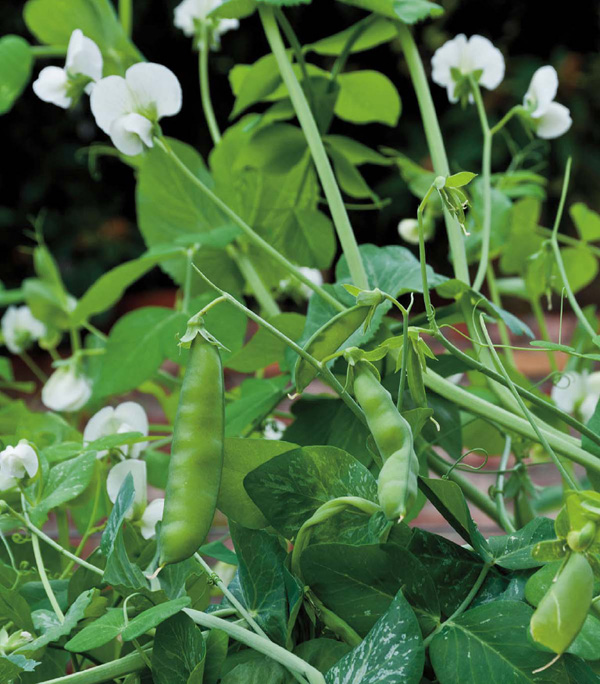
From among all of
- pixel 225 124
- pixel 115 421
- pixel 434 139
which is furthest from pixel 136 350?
pixel 225 124

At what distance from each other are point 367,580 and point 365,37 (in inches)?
13.0

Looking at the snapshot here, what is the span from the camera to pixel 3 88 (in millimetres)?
522

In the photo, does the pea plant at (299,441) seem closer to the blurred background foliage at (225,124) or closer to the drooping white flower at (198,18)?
the drooping white flower at (198,18)

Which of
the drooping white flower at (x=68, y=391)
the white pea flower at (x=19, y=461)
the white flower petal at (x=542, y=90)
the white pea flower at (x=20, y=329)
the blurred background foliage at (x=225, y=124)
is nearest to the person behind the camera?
the white pea flower at (x=19, y=461)

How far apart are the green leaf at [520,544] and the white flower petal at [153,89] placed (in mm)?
208

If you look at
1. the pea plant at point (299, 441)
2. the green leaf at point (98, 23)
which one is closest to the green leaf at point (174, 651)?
the pea plant at point (299, 441)

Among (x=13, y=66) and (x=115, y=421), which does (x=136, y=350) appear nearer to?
(x=115, y=421)

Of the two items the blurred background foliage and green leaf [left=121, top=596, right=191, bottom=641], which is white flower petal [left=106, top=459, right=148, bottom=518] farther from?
the blurred background foliage

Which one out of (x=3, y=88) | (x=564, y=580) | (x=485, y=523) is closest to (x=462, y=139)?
(x=485, y=523)

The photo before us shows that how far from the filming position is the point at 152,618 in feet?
0.68

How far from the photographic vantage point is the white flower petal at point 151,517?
0.31m

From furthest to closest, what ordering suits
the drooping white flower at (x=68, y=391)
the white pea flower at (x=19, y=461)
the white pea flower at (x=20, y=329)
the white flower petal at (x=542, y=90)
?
the white pea flower at (x=20, y=329) < the drooping white flower at (x=68, y=391) < the white flower petal at (x=542, y=90) < the white pea flower at (x=19, y=461)

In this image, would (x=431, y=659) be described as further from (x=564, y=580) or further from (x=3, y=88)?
(x=3, y=88)

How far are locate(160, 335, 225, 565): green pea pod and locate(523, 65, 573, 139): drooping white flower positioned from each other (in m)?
0.28
